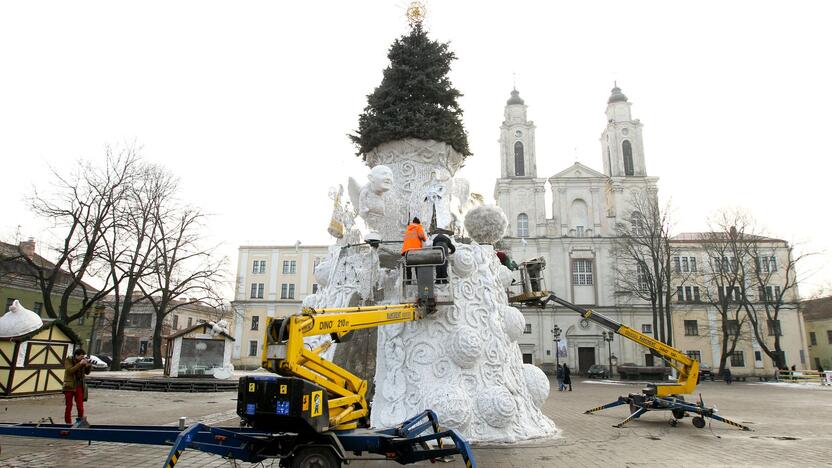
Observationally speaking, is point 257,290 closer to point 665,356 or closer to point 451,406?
point 665,356

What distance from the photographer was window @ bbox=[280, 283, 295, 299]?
47.5 metres

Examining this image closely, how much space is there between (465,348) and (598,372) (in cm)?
3223

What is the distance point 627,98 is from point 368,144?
4214 centimetres

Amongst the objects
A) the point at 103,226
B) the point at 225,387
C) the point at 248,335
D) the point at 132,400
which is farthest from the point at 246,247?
the point at 132,400

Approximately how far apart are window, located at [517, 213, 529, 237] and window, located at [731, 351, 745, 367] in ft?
63.0

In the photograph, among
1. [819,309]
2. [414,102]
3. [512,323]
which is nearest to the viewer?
[512,323]

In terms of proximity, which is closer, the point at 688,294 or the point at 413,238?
the point at 413,238

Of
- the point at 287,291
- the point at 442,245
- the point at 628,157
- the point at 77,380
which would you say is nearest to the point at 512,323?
the point at 442,245

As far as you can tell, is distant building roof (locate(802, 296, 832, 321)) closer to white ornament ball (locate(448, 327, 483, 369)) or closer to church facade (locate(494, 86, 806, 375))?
church facade (locate(494, 86, 806, 375))

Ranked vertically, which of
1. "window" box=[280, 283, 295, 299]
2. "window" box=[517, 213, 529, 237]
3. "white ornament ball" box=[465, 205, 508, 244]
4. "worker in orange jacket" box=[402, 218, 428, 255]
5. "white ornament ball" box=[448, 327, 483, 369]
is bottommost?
"white ornament ball" box=[448, 327, 483, 369]

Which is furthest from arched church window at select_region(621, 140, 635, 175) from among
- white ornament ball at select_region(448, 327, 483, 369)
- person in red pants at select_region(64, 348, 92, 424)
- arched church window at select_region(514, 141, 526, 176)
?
person in red pants at select_region(64, 348, 92, 424)

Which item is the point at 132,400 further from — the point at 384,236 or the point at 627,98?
the point at 627,98

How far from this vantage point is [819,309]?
47.0m

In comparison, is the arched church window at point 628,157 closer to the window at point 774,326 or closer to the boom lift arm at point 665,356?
Answer: the window at point 774,326
